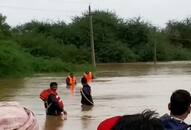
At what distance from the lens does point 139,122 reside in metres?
3.32

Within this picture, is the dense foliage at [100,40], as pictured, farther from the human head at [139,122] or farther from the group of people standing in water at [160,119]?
the human head at [139,122]

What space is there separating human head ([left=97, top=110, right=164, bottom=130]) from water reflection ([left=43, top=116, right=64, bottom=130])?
41.8ft

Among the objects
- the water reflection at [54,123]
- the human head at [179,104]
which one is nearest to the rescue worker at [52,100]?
the water reflection at [54,123]

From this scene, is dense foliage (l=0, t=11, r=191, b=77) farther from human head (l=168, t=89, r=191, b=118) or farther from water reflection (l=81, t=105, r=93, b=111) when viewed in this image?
human head (l=168, t=89, r=191, b=118)

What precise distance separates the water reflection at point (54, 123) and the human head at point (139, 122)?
12.7 m

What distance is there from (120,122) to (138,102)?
1976cm

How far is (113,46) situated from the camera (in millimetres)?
83562

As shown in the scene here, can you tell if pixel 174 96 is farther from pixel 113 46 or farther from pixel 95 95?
pixel 113 46

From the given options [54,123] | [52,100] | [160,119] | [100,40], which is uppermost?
[100,40]

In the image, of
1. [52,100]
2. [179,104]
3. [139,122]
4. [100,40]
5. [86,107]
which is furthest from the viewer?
[100,40]

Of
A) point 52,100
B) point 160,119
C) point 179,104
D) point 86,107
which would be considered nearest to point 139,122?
point 160,119

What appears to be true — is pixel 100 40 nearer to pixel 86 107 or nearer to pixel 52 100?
pixel 86 107

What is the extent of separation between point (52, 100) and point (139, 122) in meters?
13.9

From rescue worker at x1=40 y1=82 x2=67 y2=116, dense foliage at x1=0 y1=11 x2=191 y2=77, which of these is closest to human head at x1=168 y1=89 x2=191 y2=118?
rescue worker at x1=40 y1=82 x2=67 y2=116
